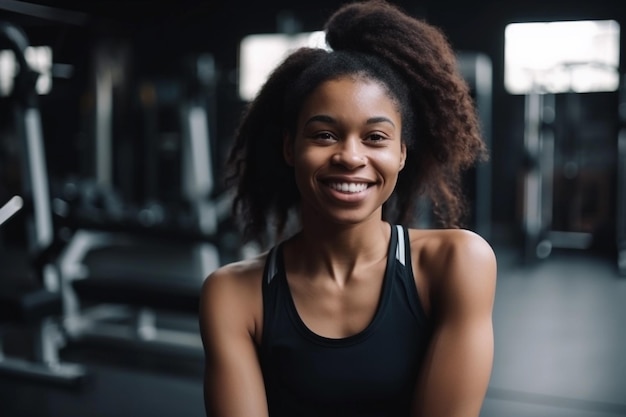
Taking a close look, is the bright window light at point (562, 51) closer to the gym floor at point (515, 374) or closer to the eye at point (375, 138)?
the gym floor at point (515, 374)

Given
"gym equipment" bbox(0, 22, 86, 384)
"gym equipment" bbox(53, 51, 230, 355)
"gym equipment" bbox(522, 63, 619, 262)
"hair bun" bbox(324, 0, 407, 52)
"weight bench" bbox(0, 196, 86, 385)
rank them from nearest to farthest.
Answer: "hair bun" bbox(324, 0, 407, 52) < "weight bench" bbox(0, 196, 86, 385) < "gym equipment" bbox(0, 22, 86, 384) < "gym equipment" bbox(53, 51, 230, 355) < "gym equipment" bbox(522, 63, 619, 262)

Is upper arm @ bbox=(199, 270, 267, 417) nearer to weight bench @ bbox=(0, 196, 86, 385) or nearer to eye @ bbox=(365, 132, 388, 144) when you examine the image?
eye @ bbox=(365, 132, 388, 144)

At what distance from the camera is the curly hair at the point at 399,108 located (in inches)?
39.3

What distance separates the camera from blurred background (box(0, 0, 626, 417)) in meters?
2.32

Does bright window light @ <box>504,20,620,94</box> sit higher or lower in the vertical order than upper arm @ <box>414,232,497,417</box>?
higher

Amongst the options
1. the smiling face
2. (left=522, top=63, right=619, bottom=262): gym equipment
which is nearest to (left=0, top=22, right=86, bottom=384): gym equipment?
the smiling face

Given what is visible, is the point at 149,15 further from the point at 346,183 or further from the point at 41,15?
the point at 346,183

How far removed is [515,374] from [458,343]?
59.0 inches

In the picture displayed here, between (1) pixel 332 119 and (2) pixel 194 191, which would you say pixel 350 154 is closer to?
(1) pixel 332 119

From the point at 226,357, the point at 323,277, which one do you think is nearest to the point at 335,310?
the point at 323,277

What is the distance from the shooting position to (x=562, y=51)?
5.04 m

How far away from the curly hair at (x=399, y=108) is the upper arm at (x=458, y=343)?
0.64ft

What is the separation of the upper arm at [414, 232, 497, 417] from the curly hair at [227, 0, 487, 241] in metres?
0.20

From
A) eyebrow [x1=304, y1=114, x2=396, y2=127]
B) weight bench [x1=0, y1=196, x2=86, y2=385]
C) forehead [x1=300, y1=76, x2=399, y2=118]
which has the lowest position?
weight bench [x1=0, y1=196, x2=86, y2=385]
